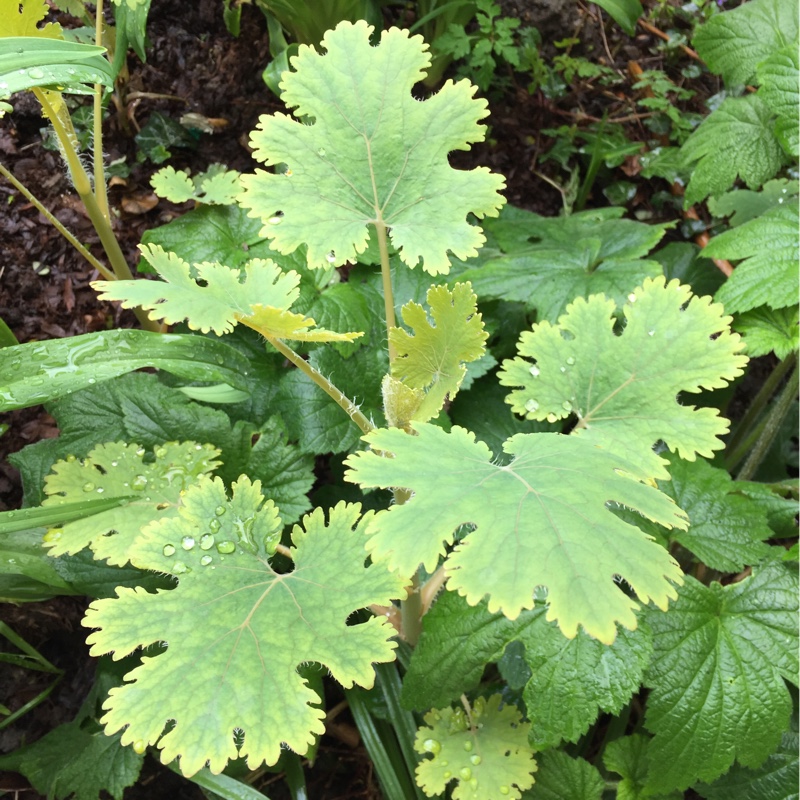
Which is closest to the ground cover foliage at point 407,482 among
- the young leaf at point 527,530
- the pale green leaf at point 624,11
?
the young leaf at point 527,530

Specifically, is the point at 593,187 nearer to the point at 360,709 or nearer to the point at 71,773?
the point at 360,709

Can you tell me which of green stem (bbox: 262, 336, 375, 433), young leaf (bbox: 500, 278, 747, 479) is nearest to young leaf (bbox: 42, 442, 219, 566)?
green stem (bbox: 262, 336, 375, 433)

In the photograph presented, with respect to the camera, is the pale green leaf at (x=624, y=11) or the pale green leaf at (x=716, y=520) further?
the pale green leaf at (x=624, y=11)

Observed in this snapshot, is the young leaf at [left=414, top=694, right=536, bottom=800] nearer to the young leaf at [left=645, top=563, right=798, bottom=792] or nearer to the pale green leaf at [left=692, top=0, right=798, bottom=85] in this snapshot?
the young leaf at [left=645, top=563, right=798, bottom=792]

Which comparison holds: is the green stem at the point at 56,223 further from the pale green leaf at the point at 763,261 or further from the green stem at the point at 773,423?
the green stem at the point at 773,423

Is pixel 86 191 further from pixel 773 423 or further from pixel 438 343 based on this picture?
pixel 773 423
